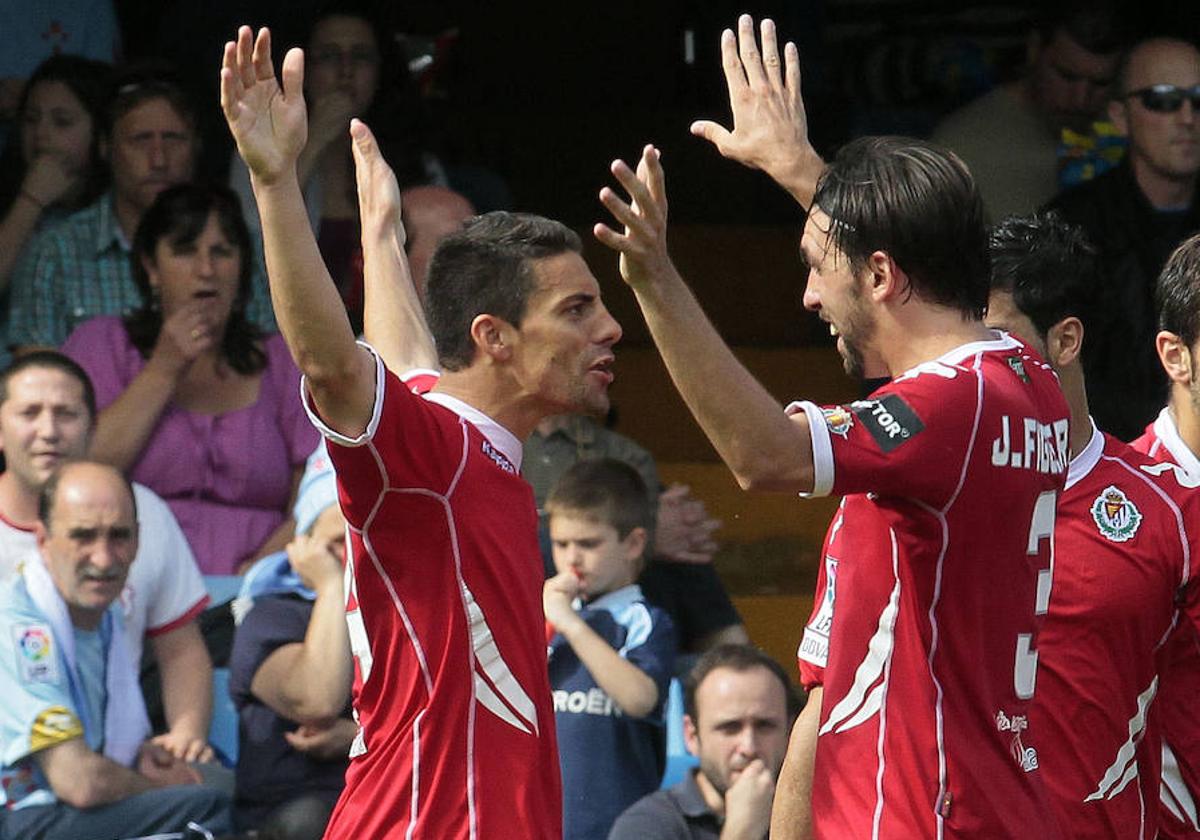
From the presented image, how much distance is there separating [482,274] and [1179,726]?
1.62 m

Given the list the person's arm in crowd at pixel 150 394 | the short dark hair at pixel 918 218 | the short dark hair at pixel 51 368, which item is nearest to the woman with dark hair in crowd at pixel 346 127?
the person's arm in crowd at pixel 150 394

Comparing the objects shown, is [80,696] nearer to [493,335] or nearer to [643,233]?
[493,335]

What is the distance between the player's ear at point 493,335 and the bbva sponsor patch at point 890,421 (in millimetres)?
799

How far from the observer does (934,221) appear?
3328 millimetres

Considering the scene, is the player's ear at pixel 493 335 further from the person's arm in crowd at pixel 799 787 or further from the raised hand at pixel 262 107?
the person's arm in crowd at pixel 799 787

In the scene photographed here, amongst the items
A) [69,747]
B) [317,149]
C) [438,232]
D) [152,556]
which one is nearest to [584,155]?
[317,149]

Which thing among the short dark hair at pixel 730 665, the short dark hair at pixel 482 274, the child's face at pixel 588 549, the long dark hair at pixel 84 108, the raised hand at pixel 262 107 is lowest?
the short dark hair at pixel 730 665

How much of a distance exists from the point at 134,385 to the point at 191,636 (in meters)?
0.80

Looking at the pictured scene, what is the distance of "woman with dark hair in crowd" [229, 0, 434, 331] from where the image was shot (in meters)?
7.13

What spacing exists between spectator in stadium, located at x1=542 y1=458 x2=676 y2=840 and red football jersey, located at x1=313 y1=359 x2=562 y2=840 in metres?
1.96

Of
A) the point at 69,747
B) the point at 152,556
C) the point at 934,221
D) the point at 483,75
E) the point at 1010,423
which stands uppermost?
the point at 483,75

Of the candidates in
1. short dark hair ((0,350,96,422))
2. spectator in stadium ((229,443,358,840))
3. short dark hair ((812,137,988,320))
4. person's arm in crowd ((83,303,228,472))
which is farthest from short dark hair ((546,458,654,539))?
short dark hair ((812,137,988,320))

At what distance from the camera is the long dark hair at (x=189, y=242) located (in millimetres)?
6512

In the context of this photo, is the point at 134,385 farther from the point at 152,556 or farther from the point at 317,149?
the point at 317,149
